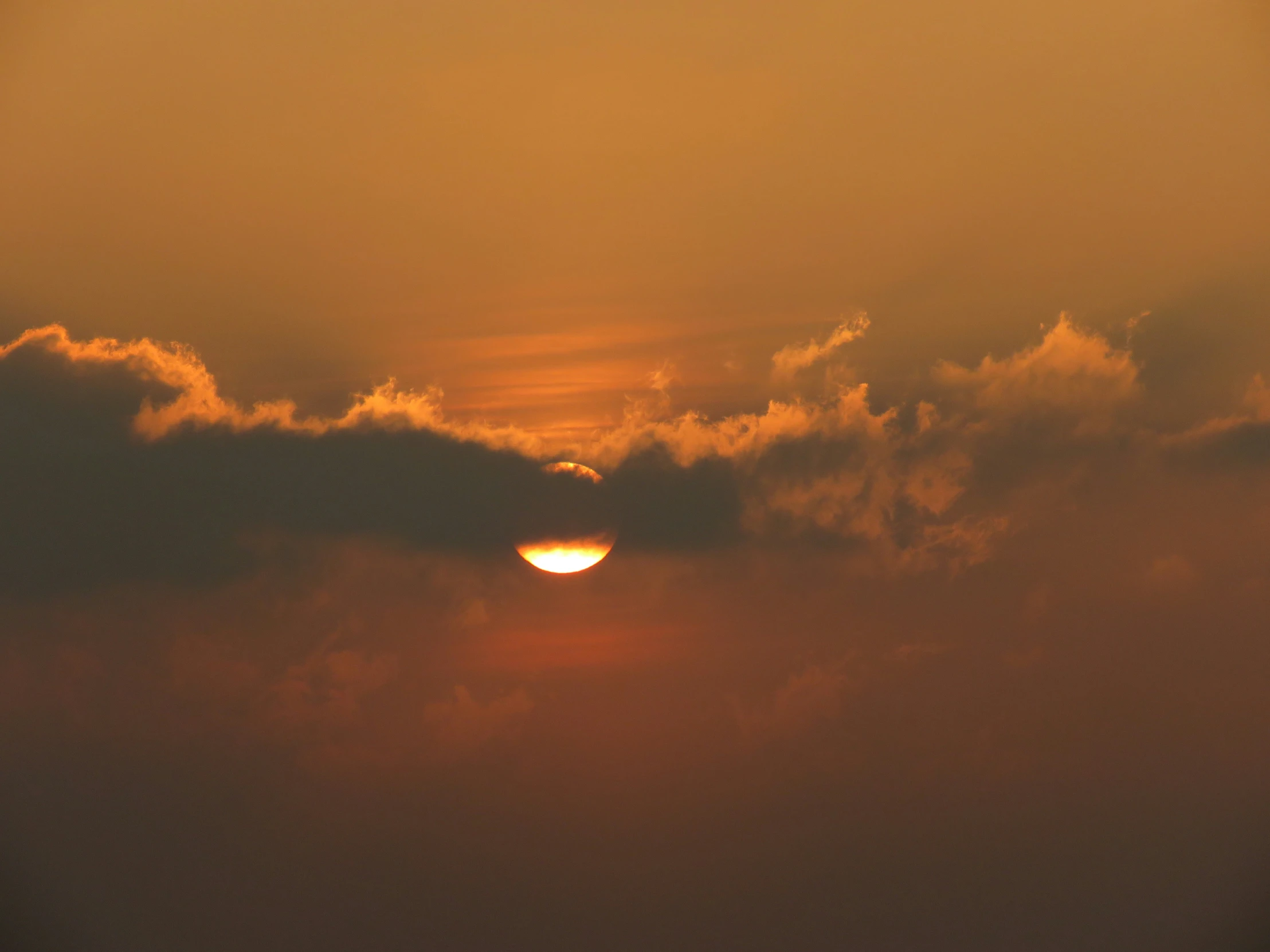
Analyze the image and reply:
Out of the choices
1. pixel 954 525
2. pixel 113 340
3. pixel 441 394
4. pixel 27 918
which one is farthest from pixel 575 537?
pixel 27 918

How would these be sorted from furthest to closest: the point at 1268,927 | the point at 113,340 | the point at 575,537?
the point at 575,537 → the point at 1268,927 → the point at 113,340

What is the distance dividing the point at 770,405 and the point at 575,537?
28.6 ft

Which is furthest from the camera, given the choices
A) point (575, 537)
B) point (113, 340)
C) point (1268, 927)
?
point (575, 537)

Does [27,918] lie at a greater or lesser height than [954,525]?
lesser

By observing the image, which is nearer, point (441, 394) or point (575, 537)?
point (441, 394)

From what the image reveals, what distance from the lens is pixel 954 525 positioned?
4438cm

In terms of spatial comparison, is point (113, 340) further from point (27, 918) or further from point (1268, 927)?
point (1268, 927)

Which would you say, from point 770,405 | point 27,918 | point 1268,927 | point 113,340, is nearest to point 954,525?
point 770,405

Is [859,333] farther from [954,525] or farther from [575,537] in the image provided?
[575,537]

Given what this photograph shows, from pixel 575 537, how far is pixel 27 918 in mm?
20353

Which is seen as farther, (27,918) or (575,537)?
(575,537)

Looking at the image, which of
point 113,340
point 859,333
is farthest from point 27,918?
point 859,333

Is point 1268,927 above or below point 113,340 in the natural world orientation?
below

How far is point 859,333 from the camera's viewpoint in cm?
3997
